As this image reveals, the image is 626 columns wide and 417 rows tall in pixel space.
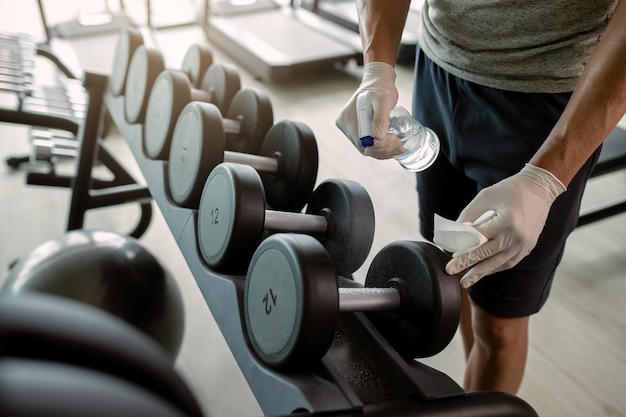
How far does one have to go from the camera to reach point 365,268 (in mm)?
2146

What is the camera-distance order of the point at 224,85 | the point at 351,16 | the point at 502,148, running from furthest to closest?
the point at 351,16 < the point at 224,85 < the point at 502,148

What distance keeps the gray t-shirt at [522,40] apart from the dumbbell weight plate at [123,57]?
984 millimetres

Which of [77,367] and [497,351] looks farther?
[497,351]

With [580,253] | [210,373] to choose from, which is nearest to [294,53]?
[580,253]

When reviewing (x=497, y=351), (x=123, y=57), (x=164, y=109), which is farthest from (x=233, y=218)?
(x=123, y=57)

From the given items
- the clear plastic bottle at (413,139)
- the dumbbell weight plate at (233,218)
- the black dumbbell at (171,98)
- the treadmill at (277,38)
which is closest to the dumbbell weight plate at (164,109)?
the black dumbbell at (171,98)

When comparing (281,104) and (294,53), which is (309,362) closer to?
(281,104)

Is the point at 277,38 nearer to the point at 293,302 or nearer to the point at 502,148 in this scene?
the point at 502,148

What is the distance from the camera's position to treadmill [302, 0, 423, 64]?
3.77 meters

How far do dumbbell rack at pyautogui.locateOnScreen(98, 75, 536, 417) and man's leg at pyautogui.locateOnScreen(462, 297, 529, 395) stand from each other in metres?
0.38

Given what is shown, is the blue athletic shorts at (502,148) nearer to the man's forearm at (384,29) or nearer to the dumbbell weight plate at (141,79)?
the man's forearm at (384,29)

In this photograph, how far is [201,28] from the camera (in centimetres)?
418

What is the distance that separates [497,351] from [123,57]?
1.31 metres

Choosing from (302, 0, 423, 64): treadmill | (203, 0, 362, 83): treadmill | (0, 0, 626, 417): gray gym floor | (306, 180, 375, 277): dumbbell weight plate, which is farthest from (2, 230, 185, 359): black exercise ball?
(302, 0, 423, 64): treadmill
